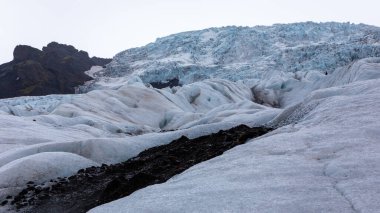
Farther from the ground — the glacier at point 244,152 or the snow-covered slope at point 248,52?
the snow-covered slope at point 248,52

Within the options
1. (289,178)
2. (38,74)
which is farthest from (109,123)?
(38,74)

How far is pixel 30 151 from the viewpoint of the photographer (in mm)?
19938

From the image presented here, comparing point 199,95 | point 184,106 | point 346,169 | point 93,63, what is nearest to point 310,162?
point 346,169

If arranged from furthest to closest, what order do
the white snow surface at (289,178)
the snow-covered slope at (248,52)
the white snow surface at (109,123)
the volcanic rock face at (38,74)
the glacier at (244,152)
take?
the volcanic rock face at (38,74), the snow-covered slope at (248,52), the white snow surface at (109,123), the glacier at (244,152), the white snow surface at (289,178)

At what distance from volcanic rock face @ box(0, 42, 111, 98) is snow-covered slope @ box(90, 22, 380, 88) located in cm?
944

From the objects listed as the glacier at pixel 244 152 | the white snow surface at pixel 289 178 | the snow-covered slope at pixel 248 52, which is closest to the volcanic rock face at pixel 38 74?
the snow-covered slope at pixel 248 52

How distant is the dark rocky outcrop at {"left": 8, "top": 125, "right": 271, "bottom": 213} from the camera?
12055mm

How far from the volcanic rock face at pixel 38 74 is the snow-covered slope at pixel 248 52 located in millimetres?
9442

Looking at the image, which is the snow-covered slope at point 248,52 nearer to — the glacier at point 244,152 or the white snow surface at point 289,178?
the glacier at point 244,152

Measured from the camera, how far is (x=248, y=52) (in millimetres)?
128875

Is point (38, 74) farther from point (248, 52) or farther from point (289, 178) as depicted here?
point (289, 178)

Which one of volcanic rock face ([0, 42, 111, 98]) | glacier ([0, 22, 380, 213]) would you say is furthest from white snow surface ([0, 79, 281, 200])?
volcanic rock face ([0, 42, 111, 98])

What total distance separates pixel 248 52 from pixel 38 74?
58.1 meters

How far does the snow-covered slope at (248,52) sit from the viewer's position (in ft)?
323
